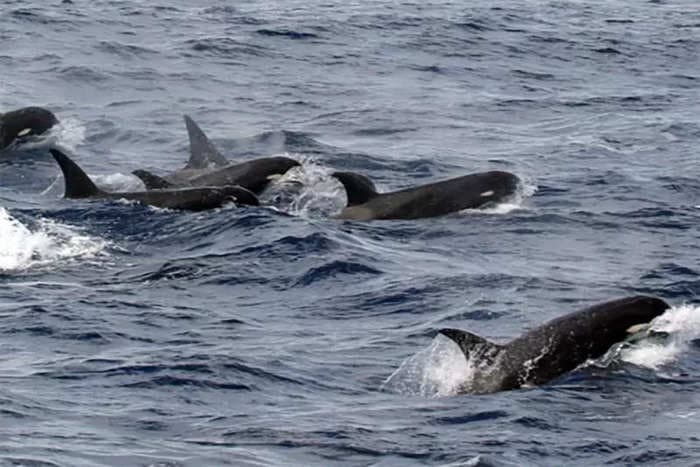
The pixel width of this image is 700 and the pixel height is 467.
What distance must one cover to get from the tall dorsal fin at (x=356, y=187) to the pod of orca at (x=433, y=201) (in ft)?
0.04

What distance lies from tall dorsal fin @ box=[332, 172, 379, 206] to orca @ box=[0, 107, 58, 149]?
712cm

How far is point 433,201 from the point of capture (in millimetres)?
25109

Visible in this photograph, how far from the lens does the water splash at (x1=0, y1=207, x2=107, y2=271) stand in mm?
21981

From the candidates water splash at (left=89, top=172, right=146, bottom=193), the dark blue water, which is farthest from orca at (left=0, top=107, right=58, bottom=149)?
water splash at (left=89, top=172, right=146, bottom=193)

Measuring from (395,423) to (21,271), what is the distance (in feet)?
23.1

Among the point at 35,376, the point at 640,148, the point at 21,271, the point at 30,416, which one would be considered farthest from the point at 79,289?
the point at 640,148

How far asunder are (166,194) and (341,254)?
10.6 ft

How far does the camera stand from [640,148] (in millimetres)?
30984

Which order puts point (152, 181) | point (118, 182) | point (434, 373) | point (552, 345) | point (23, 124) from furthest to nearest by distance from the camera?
point (23, 124) < point (118, 182) < point (152, 181) < point (434, 373) < point (552, 345)

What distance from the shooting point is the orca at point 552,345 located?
1702 centimetres

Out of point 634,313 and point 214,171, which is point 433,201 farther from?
point 634,313

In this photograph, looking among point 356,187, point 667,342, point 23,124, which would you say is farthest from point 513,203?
point 23,124

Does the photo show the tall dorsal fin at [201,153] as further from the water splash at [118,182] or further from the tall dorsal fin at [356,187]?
the tall dorsal fin at [356,187]

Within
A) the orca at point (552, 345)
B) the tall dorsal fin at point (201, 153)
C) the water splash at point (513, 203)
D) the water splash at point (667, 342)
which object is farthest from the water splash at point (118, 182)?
the orca at point (552, 345)
